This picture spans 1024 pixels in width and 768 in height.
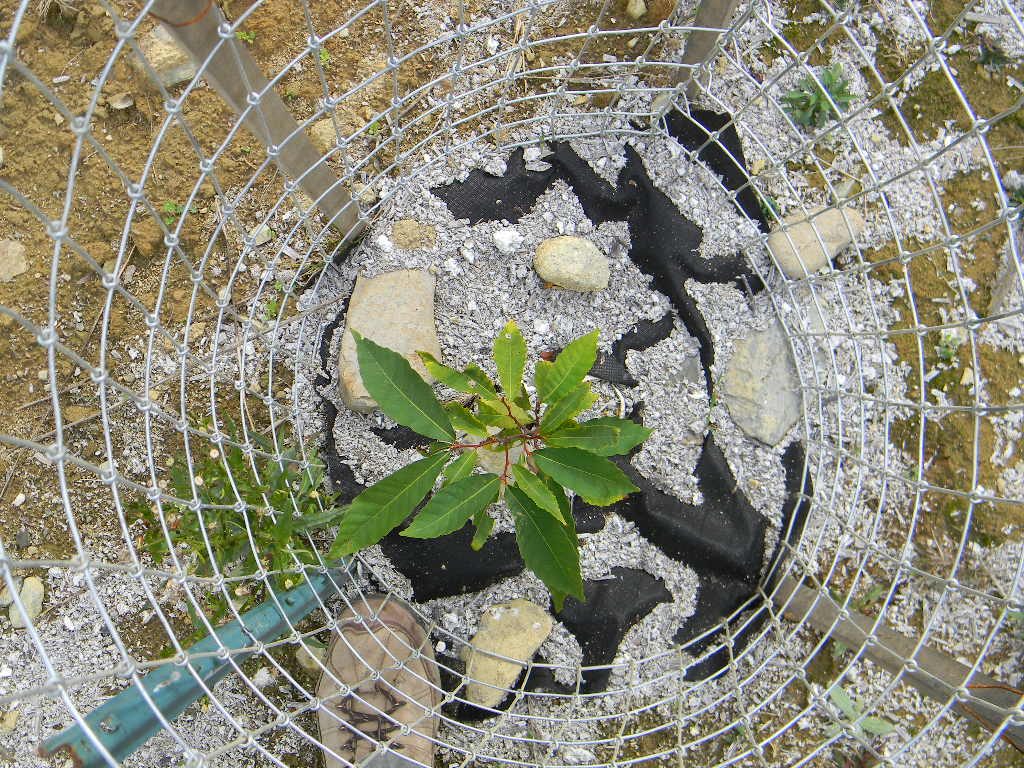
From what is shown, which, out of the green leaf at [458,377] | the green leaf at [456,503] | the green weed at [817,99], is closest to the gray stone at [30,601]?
the green leaf at [456,503]

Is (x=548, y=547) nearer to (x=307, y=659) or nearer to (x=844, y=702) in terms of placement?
(x=307, y=659)

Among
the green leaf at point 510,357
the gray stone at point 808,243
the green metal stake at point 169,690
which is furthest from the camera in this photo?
the gray stone at point 808,243

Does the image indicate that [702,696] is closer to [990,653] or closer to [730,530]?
[730,530]

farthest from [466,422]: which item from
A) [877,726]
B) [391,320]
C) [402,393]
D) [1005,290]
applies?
[1005,290]

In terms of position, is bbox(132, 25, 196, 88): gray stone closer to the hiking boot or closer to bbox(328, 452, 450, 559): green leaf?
bbox(328, 452, 450, 559): green leaf

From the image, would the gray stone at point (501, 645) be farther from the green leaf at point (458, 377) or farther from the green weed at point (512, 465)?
the green leaf at point (458, 377)
